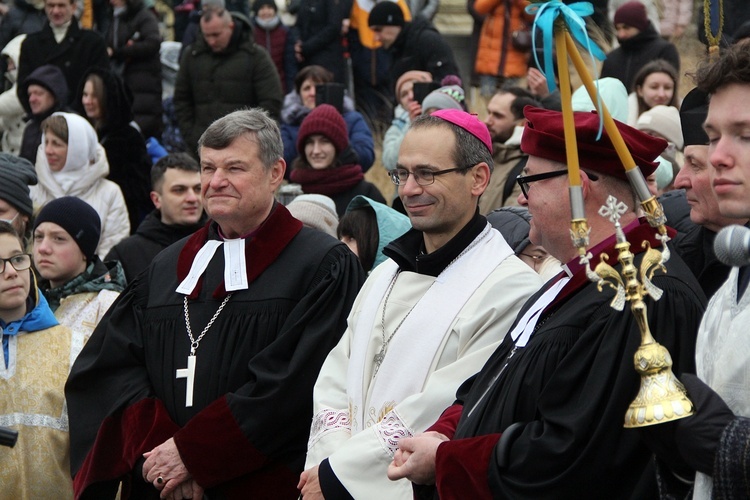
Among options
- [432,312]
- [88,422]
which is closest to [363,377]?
[432,312]

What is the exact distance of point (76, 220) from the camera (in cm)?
686

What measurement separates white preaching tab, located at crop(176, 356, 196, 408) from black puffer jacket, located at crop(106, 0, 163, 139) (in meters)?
6.58

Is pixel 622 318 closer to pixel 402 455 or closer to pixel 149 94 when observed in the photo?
pixel 402 455

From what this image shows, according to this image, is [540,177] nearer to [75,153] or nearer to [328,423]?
[328,423]

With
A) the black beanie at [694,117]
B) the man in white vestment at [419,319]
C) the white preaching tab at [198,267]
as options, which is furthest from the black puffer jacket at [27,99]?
the black beanie at [694,117]

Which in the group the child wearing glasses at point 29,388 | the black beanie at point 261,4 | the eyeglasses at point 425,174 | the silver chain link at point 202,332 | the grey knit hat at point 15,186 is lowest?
the child wearing glasses at point 29,388

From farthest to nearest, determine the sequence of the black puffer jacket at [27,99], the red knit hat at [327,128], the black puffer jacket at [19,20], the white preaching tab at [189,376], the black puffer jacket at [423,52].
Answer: the black puffer jacket at [19,20], the black puffer jacket at [423,52], the black puffer jacket at [27,99], the red knit hat at [327,128], the white preaching tab at [189,376]

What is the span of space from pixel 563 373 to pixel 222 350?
2194 millimetres

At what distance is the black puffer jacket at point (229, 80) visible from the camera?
11.1 m

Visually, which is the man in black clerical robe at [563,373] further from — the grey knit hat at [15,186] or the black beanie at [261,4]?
the black beanie at [261,4]

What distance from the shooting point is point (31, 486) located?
235 inches

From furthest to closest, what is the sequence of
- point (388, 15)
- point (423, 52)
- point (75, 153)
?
point (388, 15)
point (423, 52)
point (75, 153)

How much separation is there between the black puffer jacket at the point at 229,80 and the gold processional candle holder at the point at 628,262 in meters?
7.85

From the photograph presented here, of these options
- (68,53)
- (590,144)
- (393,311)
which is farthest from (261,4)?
(590,144)
